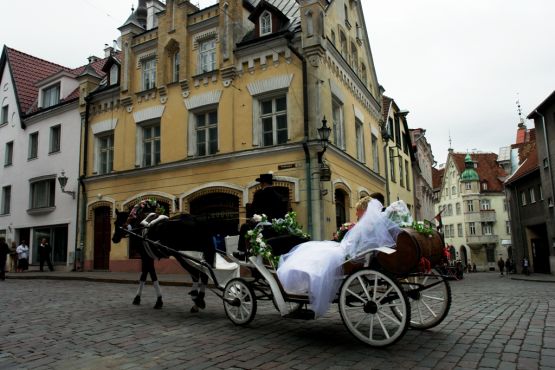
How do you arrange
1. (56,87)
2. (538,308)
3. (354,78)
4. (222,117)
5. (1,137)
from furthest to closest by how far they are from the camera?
(1,137) < (56,87) < (354,78) < (222,117) < (538,308)

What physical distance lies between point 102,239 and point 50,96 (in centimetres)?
978

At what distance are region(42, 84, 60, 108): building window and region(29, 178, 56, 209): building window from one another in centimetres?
439

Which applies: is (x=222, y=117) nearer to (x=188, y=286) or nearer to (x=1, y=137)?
(x=188, y=286)

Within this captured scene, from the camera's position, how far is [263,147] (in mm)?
15039

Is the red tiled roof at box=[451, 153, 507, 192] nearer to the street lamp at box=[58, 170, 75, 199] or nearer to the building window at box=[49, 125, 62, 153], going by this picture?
the building window at box=[49, 125, 62, 153]

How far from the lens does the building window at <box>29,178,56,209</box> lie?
22.3 meters

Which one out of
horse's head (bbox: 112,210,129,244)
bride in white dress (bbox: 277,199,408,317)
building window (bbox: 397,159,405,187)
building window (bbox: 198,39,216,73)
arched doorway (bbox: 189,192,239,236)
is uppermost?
building window (bbox: 198,39,216,73)

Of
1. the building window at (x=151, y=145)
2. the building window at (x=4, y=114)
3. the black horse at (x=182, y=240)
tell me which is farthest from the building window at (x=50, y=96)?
the black horse at (x=182, y=240)

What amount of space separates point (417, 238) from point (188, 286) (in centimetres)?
914

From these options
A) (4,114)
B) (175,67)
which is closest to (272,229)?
(175,67)

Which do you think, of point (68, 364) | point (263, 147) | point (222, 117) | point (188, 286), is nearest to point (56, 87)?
point (222, 117)

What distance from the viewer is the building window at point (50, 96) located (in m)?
23.5

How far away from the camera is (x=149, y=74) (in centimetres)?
1895

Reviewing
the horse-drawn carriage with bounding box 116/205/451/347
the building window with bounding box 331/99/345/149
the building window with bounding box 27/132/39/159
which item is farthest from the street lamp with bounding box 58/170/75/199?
the horse-drawn carriage with bounding box 116/205/451/347
